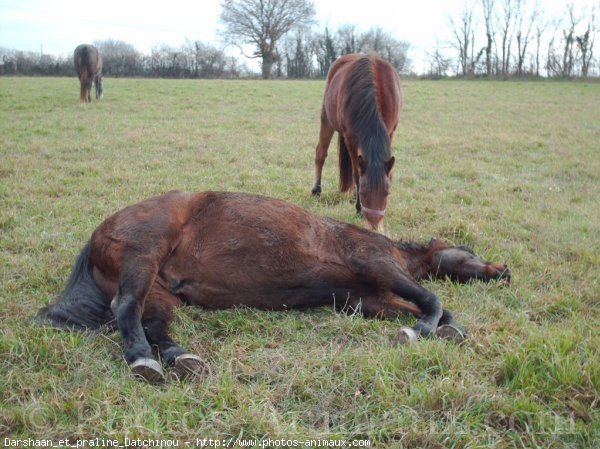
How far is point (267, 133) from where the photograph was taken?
13141 millimetres

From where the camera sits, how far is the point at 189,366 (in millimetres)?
2662

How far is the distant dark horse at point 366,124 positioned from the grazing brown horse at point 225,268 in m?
1.36

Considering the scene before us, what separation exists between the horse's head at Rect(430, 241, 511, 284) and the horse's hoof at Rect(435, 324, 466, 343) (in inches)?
45.7

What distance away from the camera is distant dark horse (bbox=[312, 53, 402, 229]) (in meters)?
5.22

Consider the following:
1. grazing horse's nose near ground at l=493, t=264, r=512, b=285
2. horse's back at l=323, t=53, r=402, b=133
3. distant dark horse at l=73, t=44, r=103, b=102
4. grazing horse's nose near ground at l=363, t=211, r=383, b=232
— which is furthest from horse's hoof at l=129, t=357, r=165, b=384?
distant dark horse at l=73, t=44, r=103, b=102

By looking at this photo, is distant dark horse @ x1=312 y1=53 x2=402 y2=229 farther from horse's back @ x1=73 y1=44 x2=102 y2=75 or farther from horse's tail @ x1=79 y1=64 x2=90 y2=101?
horse's back @ x1=73 y1=44 x2=102 y2=75

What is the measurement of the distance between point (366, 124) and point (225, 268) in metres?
2.95

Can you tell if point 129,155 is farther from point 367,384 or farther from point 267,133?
point 367,384

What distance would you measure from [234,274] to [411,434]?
1682mm

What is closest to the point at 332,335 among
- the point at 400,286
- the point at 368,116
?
the point at 400,286

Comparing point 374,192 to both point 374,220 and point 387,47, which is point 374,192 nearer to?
point 374,220

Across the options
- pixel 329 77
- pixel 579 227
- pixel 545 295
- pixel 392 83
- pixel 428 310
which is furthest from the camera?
pixel 329 77

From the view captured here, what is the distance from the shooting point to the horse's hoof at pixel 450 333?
120 inches

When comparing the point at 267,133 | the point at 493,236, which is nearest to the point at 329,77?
the point at 493,236
